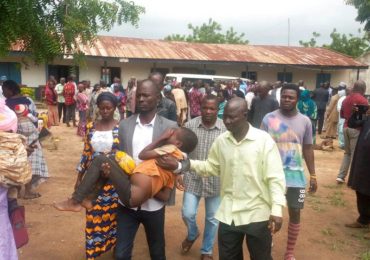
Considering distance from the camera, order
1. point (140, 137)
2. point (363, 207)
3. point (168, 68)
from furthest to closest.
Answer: point (168, 68)
point (363, 207)
point (140, 137)

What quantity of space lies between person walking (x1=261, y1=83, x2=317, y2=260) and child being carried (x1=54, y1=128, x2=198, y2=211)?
1.19 m

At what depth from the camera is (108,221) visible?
12.1 feet

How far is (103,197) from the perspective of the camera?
358 cm

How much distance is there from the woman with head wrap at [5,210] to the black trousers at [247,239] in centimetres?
151

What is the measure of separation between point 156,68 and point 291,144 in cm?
1902

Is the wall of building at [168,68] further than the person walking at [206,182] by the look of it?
Yes

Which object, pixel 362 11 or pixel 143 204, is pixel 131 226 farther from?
pixel 362 11

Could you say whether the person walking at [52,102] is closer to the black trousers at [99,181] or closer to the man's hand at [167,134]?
the black trousers at [99,181]

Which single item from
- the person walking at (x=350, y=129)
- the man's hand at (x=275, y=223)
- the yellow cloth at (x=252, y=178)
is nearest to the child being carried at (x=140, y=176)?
the yellow cloth at (x=252, y=178)

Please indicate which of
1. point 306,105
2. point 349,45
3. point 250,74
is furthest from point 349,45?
point 306,105

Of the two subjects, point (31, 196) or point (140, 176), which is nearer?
point (140, 176)

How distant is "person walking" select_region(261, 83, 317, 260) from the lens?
3.74 meters

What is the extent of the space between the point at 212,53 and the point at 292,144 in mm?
19297

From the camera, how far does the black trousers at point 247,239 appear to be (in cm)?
276
